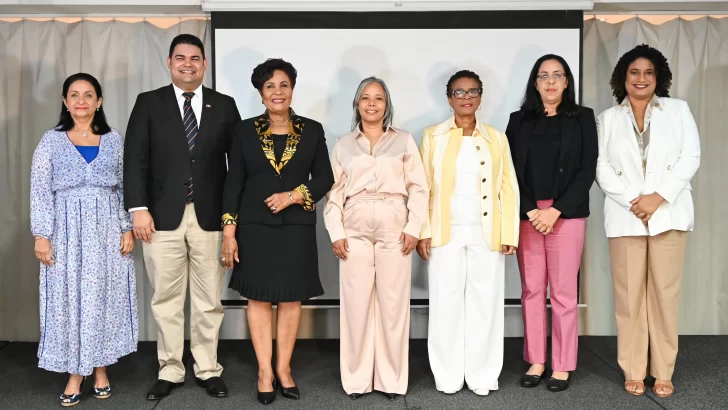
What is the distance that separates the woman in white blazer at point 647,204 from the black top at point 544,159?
0.83ft

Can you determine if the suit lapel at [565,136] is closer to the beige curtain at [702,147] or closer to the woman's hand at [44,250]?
the beige curtain at [702,147]

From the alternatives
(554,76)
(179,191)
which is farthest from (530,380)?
(179,191)

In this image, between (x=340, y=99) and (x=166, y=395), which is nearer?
(x=166, y=395)

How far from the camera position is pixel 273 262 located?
127 inches

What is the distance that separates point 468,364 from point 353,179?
3.76ft

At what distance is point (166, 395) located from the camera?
336cm

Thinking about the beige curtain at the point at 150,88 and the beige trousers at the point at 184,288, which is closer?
the beige trousers at the point at 184,288

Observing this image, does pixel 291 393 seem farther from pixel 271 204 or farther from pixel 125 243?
pixel 125 243

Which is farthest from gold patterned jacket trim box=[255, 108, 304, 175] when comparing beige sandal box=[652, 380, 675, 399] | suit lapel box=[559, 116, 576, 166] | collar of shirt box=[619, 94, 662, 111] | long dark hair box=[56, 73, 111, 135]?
beige sandal box=[652, 380, 675, 399]

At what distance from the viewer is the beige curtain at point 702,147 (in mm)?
4605

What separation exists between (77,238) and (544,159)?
2402 millimetres

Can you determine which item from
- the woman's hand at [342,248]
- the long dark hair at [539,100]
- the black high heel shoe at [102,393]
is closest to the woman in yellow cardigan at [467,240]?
the long dark hair at [539,100]

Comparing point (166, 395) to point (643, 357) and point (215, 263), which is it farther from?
point (643, 357)

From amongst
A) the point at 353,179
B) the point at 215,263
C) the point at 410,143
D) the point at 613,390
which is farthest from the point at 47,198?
the point at 613,390
